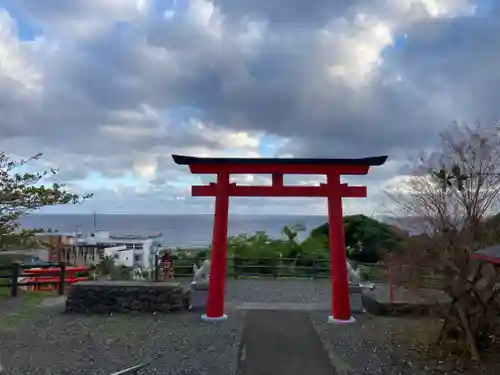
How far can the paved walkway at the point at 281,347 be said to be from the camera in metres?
5.77

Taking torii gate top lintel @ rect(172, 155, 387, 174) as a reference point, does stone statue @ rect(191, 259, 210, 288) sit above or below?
below

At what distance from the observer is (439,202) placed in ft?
25.3

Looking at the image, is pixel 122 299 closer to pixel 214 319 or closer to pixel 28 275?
pixel 214 319

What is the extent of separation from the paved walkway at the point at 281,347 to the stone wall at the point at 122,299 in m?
1.61

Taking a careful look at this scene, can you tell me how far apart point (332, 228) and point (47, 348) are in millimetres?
4966

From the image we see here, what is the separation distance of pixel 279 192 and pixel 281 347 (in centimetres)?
305

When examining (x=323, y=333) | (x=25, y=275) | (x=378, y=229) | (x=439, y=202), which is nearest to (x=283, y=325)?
(x=323, y=333)

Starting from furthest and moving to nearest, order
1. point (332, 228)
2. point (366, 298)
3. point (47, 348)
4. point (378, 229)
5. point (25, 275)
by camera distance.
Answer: point (378, 229)
point (25, 275)
point (366, 298)
point (332, 228)
point (47, 348)

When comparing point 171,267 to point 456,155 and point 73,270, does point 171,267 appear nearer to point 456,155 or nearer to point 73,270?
point 73,270

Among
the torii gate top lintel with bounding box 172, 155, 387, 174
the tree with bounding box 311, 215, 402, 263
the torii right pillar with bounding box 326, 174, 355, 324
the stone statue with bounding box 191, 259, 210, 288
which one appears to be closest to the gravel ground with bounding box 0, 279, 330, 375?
the stone statue with bounding box 191, 259, 210, 288

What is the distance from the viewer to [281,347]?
6.71 metres

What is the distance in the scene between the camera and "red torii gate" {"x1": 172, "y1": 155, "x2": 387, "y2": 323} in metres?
8.65

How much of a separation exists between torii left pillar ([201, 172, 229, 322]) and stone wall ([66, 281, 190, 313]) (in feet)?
3.14

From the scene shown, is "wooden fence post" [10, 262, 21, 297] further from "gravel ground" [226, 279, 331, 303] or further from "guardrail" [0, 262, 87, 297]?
"gravel ground" [226, 279, 331, 303]
